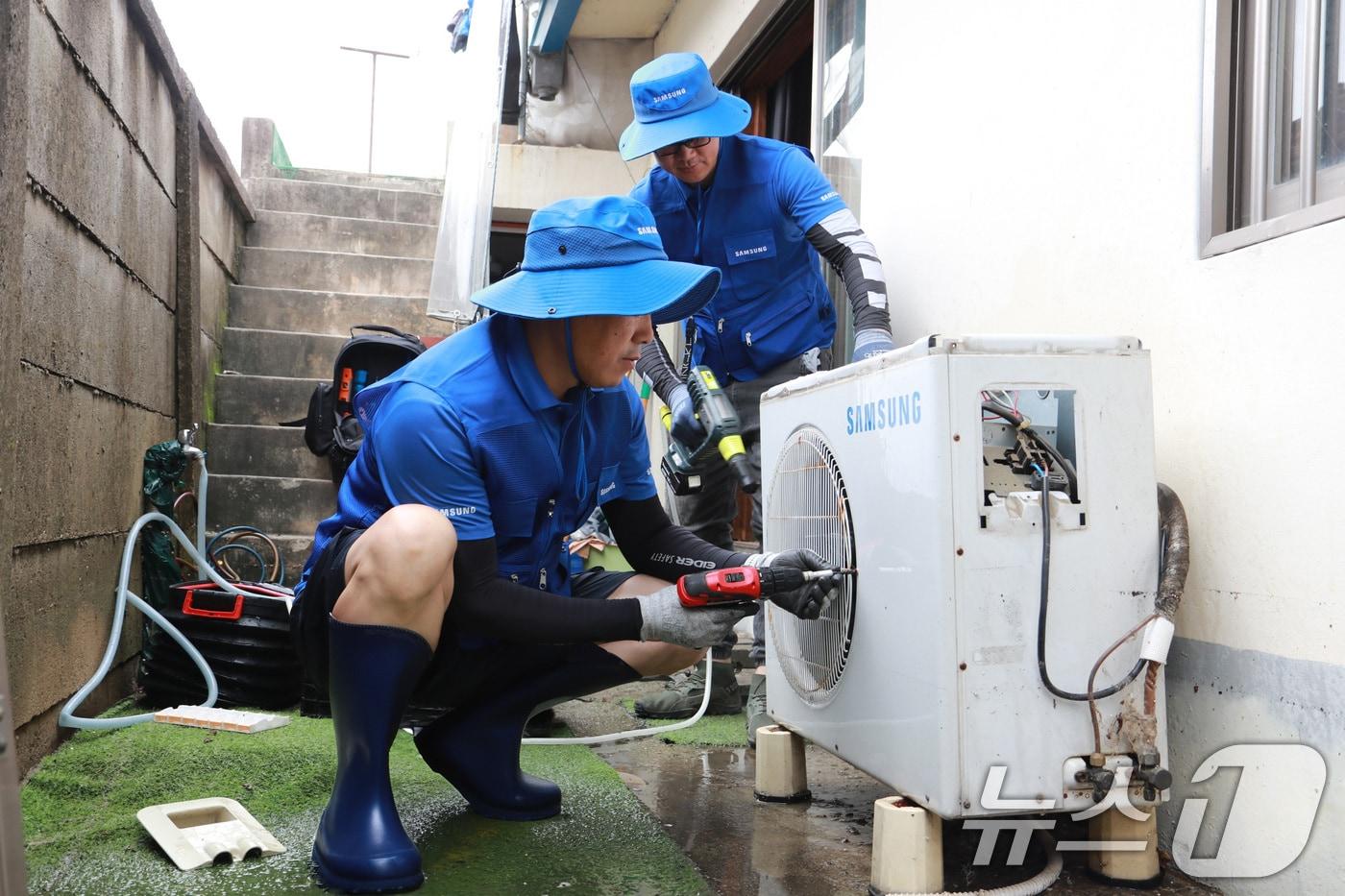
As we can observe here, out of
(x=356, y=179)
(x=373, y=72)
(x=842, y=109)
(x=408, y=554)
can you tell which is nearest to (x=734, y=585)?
(x=408, y=554)

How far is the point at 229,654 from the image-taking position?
2916 mm

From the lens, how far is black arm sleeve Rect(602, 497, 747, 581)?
1936 mm

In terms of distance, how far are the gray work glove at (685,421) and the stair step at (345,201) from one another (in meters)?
4.89

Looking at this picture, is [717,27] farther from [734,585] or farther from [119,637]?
[734,585]

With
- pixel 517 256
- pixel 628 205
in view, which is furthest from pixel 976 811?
pixel 517 256

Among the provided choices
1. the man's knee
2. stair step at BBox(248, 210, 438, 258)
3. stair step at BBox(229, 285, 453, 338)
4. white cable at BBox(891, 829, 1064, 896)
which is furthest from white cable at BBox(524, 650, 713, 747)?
stair step at BBox(248, 210, 438, 258)

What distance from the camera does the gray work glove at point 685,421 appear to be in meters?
2.53

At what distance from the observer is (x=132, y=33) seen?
3.13 meters

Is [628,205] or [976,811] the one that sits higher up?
[628,205]

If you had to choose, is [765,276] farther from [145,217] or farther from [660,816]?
[145,217]

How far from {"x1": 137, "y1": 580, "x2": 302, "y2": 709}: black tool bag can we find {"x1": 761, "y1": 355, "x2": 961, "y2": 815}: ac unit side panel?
169 cm

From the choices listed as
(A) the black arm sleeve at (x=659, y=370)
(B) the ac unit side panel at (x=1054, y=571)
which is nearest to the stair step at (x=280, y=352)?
(A) the black arm sleeve at (x=659, y=370)

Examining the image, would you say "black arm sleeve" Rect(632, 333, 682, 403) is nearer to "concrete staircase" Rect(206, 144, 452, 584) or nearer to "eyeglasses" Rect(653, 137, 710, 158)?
"eyeglasses" Rect(653, 137, 710, 158)

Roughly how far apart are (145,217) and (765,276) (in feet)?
6.26
